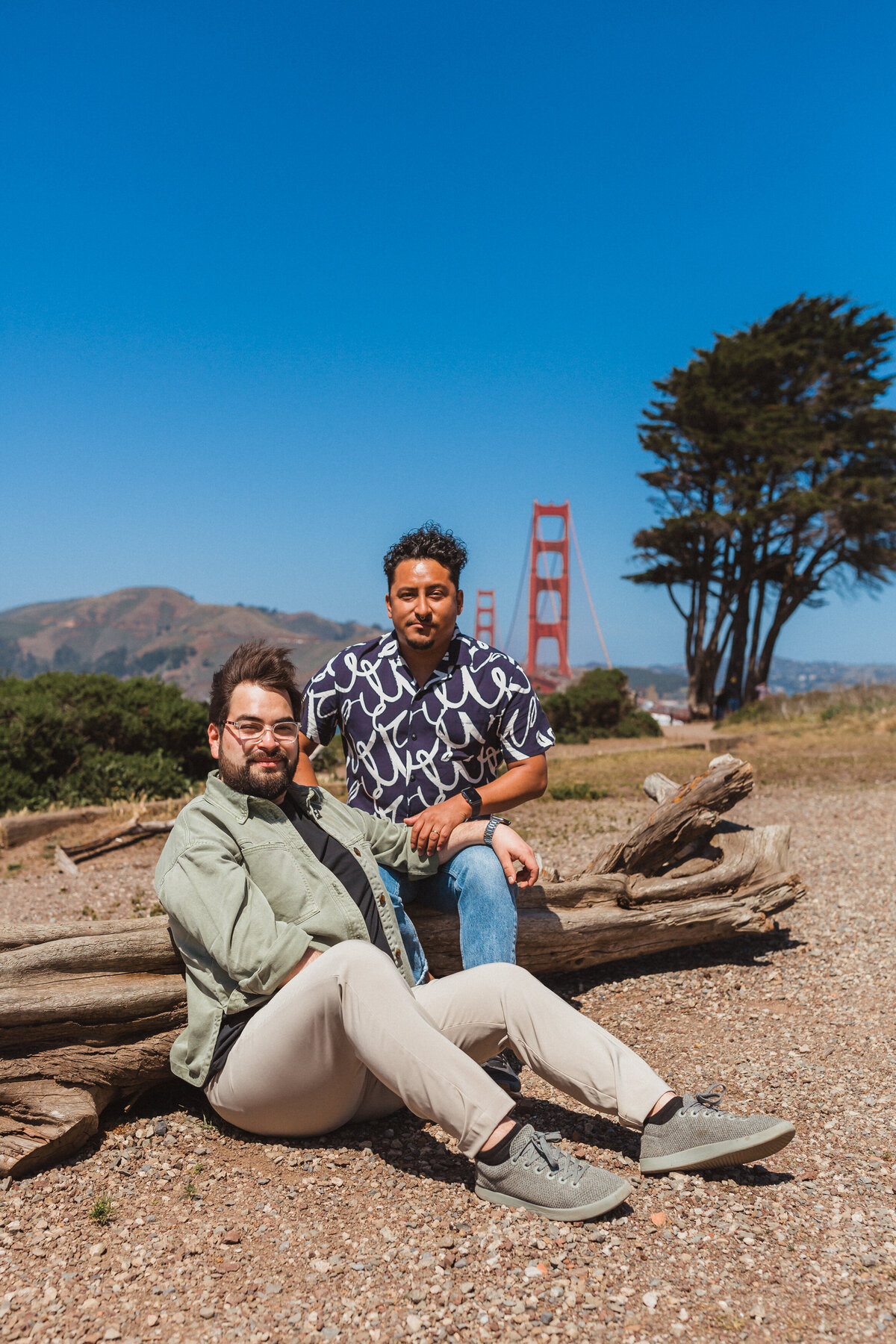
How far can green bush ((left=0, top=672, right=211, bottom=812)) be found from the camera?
8.40 m

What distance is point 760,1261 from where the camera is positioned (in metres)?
2.13

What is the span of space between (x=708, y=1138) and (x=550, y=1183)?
439 mm

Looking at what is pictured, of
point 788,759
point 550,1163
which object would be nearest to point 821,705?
point 788,759

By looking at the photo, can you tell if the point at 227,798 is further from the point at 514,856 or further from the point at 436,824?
the point at 514,856

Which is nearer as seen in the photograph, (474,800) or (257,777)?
(257,777)

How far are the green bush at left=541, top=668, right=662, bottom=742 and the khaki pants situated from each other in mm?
16193

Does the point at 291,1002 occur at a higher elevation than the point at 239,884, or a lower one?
lower

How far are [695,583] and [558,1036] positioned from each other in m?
24.1

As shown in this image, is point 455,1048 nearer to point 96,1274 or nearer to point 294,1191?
point 294,1191

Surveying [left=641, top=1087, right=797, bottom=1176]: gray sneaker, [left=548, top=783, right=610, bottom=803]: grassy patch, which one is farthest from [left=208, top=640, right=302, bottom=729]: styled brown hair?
[left=548, top=783, right=610, bottom=803]: grassy patch

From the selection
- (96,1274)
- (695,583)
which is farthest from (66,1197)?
(695,583)

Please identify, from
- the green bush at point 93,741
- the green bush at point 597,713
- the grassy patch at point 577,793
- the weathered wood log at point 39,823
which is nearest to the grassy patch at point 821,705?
the green bush at point 597,713

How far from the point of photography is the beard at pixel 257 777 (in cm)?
258

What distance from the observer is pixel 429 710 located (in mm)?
3229
